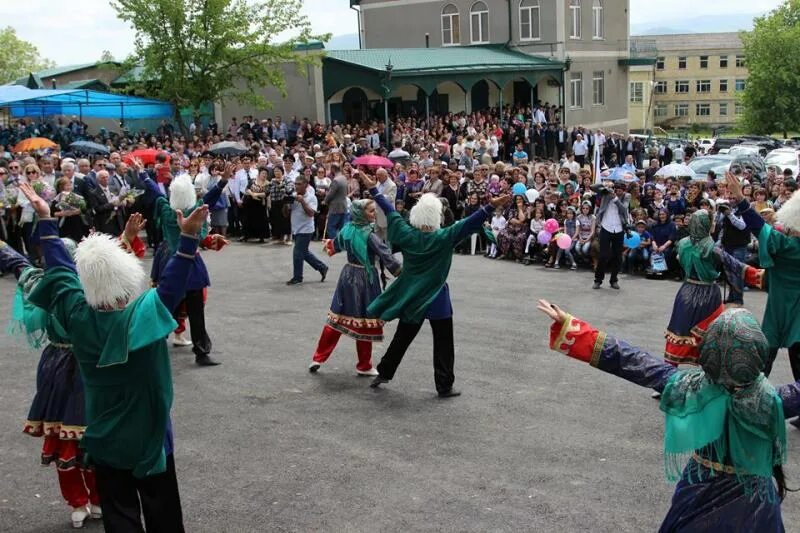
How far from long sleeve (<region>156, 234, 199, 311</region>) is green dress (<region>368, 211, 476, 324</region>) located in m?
3.76

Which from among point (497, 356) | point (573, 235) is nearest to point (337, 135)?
point (573, 235)

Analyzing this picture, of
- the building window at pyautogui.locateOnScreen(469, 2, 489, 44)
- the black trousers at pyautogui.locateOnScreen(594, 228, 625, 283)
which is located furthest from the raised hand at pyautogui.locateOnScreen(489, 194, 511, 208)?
the building window at pyautogui.locateOnScreen(469, 2, 489, 44)

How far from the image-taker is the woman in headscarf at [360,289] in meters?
8.71

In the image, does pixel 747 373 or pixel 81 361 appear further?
pixel 81 361

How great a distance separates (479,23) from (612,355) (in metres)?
40.1

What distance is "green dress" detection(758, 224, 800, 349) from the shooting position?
278 inches

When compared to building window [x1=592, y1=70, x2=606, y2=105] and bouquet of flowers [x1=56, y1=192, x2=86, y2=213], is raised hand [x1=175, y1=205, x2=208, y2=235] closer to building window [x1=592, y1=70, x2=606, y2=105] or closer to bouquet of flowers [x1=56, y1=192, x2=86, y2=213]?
bouquet of flowers [x1=56, y1=192, x2=86, y2=213]

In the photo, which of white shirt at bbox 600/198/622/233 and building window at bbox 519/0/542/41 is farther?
building window at bbox 519/0/542/41

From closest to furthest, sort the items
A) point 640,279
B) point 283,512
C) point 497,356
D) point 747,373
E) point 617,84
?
point 747,373 → point 283,512 → point 497,356 → point 640,279 → point 617,84

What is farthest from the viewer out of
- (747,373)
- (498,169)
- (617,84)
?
(617,84)

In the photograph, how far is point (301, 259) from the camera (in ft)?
45.2

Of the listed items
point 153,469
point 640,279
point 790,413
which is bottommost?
point 640,279

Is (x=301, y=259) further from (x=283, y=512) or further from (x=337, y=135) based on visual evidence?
(x=337, y=135)

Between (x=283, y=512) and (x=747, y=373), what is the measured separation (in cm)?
326
